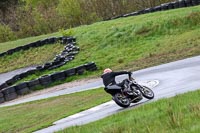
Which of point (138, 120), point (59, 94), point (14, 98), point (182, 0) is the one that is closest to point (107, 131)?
point (138, 120)

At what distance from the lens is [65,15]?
2140 inches

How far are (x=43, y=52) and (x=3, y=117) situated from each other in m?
20.1

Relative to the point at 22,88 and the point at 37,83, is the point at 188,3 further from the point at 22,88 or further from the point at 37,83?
the point at 22,88

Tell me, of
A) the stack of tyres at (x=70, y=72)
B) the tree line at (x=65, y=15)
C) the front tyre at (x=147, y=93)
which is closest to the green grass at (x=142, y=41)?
the stack of tyres at (x=70, y=72)

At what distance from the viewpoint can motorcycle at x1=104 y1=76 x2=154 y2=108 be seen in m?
16.5

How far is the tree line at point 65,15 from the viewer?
50.6 m

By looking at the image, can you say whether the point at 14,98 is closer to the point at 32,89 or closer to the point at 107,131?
the point at 32,89

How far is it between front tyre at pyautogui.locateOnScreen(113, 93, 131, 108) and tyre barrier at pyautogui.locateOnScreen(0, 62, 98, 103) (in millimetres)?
12561

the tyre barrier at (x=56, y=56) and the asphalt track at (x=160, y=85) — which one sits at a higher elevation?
the asphalt track at (x=160, y=85)

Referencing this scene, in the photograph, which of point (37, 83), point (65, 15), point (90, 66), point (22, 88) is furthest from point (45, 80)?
point (65, 15)

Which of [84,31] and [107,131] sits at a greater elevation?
[107,131]

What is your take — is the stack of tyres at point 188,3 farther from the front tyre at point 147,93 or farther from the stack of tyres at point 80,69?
the front tyre at point 147,93

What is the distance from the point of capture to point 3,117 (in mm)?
22203

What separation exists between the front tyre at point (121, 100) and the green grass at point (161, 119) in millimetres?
2170
